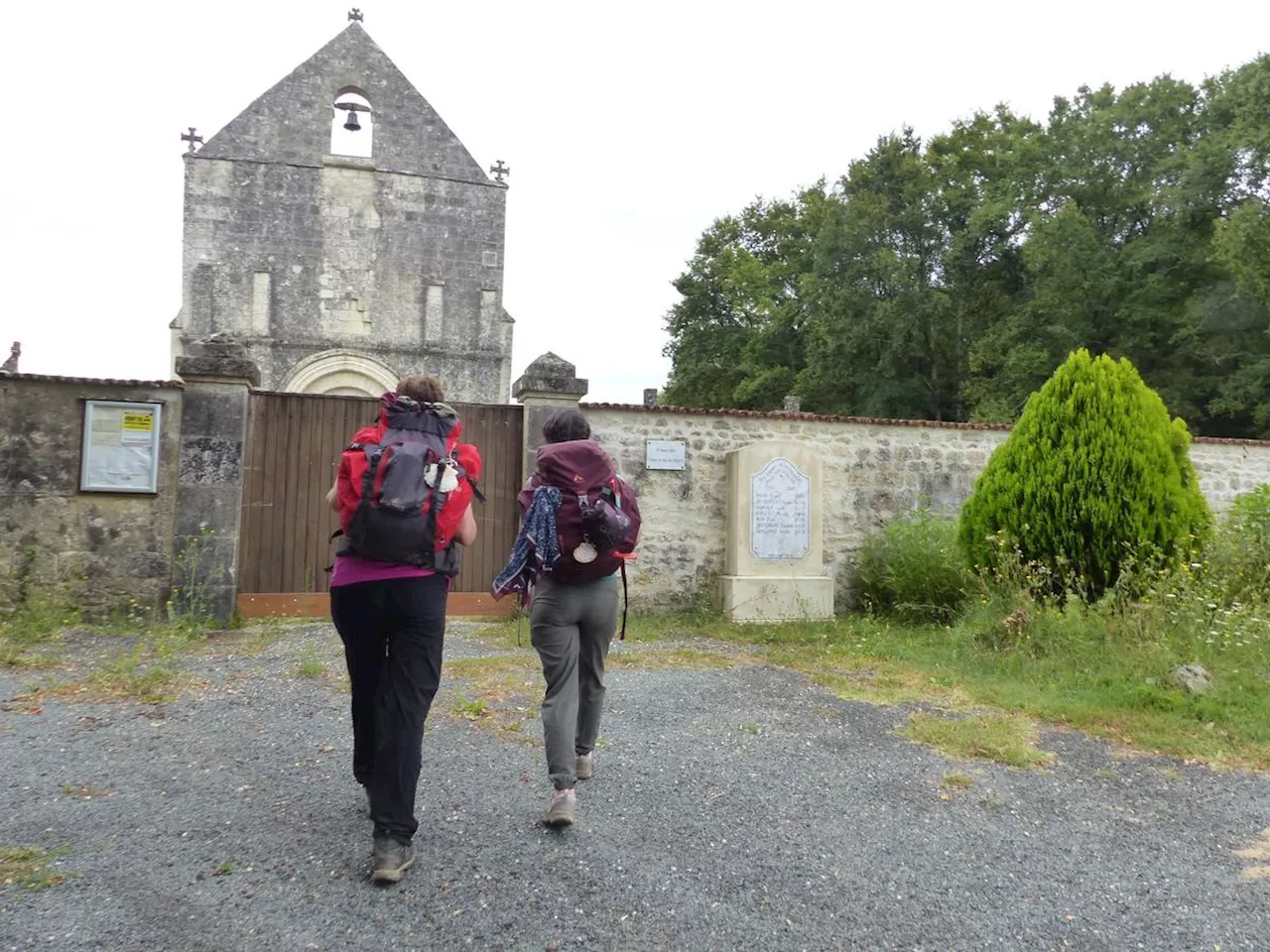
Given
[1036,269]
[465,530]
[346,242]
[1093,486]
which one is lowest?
[465,530]

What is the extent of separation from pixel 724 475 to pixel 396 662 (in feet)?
20.3

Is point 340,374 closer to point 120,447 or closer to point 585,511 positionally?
point 120,447

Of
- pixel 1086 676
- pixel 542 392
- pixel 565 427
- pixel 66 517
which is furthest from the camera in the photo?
pixel 542 392

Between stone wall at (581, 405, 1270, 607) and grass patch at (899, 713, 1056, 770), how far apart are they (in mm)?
3860

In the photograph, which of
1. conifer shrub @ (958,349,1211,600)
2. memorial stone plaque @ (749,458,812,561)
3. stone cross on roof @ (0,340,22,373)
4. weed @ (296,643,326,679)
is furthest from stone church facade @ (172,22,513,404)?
conifer shrub @ (958,349,1211,600)

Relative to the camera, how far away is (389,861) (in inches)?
108

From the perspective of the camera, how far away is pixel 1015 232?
83.9 ft

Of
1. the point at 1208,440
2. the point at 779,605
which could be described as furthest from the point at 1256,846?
the point at 1208,440

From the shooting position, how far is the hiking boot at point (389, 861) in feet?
8.91

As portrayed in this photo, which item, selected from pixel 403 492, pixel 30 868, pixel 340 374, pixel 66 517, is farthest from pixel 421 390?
pixel 340 374

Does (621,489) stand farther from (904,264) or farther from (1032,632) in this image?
(904,264)

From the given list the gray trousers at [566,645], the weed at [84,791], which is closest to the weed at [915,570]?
the gray trousers at [566,645]

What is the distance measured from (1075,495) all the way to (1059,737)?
9.09ft

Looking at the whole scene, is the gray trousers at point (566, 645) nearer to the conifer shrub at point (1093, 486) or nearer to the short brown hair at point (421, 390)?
the short brown hair at point (421, 390)
